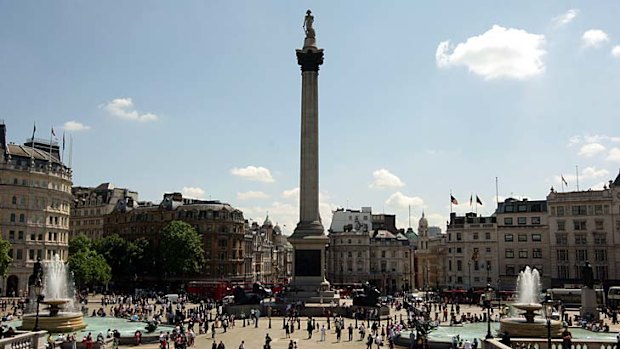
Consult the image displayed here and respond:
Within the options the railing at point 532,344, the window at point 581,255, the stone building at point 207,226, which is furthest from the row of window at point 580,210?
the railing at point 532,344

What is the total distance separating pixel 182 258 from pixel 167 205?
24203mm

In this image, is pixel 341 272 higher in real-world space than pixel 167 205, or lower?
lower

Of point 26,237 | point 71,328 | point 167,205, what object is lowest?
point 71,328

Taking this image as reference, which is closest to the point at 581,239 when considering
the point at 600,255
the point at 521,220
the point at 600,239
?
the point at 600,239

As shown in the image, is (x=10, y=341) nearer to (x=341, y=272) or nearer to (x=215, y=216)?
(x=215, y=216)

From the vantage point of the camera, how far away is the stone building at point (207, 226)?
122562 mm

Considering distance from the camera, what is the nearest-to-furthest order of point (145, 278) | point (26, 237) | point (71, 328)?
point (71, 328)
point (26, 237)
point (145, 278)

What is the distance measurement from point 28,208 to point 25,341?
236 feet

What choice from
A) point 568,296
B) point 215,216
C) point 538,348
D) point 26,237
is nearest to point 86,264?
point 26,237

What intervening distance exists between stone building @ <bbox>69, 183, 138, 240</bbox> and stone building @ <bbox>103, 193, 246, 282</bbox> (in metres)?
8.94

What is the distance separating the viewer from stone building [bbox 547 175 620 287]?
96.9 metres

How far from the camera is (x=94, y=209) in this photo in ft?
470

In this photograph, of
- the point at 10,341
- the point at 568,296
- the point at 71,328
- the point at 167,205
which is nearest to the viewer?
the point at 10,341

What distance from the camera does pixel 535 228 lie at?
106375 mm
